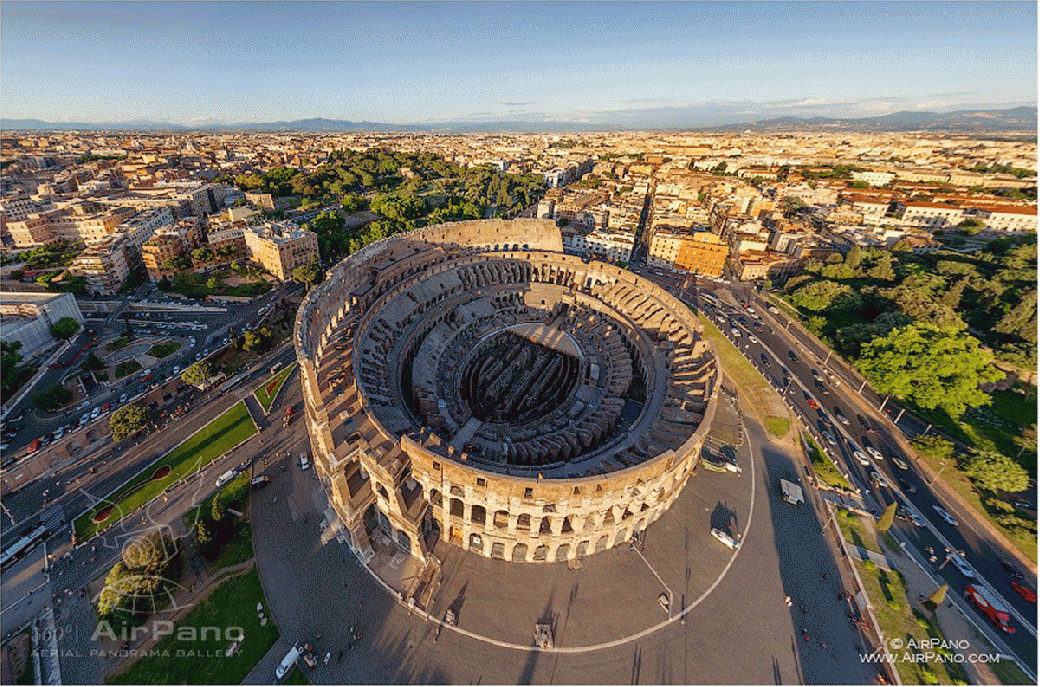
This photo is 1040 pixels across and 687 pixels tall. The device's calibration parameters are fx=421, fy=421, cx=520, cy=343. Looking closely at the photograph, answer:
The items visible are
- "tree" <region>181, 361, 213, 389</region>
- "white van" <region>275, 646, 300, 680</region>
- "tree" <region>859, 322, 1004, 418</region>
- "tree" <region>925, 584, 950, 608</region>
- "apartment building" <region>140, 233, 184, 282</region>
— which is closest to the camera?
"white van" <region>275, 646, 300, 680</region>

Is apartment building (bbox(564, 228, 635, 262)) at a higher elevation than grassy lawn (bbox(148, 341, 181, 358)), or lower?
higher

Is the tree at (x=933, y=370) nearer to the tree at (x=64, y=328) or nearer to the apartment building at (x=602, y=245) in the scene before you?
the apartment building at (x=602, y=245)

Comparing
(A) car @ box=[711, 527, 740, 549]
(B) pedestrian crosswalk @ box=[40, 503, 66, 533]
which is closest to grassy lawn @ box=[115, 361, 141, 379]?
(B) pedestrian crosswalk @ box=[40, 503, 66, 533]

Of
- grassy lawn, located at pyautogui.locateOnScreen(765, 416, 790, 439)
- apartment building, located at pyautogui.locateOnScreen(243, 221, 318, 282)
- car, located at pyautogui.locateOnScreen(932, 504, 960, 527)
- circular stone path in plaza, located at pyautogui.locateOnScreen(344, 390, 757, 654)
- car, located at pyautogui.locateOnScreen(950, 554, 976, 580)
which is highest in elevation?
apartment building, located at pyautogui.locateOnScreen(243, 221, 318, 282)

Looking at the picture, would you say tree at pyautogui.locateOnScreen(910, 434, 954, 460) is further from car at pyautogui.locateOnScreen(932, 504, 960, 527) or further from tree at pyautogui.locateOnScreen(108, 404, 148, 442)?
tree at pyautogui.locateOnScreen(108, 404, 148, 442)

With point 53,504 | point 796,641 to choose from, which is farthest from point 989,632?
point 53,504

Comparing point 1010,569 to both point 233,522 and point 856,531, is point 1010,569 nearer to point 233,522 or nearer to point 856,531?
point 856,531

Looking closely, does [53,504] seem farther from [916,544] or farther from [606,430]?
[916,544]

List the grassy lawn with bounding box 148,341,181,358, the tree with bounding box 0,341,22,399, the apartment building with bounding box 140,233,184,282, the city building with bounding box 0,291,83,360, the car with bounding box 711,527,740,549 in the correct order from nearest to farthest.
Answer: the car with bounding box 711,527,740,549 → the tree with bounding box 0,341,22,399 → the city building with bounding box 0,291,83,360 → the grassy lawn with bounding box 148,341,181,358 → the apartment building with bounding box 140,233,184,282
